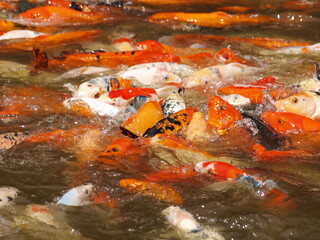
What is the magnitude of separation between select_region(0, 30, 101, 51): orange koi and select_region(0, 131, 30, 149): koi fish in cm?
265

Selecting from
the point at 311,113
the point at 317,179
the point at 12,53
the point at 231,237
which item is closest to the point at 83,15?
the point at 12,53

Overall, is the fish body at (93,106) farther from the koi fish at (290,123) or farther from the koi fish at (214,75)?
the koi fish at (290,123)

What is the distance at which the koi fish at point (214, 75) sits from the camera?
17.9 feet

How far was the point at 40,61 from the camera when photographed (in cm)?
594

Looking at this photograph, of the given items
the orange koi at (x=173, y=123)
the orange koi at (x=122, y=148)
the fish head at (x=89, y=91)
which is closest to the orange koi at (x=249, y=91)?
the orange koi at (x=173, y=123)

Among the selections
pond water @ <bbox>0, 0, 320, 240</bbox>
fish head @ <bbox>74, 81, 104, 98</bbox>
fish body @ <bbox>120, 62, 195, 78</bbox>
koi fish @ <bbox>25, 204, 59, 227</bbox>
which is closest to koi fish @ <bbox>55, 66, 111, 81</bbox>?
pond water @ <bbox>0, 0, 320, 240</bbox>

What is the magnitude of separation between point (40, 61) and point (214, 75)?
1.79m

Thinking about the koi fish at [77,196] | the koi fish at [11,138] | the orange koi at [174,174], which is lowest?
the orange koi at [174,174]

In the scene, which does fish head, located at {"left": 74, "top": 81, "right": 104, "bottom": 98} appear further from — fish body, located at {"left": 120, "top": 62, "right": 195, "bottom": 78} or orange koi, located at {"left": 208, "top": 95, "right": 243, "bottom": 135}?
orange koi, located at {"left": 208, "top": 95, "right": 243, "bottom": 135}

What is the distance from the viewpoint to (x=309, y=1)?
9.30 meters

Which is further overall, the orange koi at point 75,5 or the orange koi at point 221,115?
the orange koi at point 75,5

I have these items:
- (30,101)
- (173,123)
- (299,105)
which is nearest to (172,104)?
(173,123)

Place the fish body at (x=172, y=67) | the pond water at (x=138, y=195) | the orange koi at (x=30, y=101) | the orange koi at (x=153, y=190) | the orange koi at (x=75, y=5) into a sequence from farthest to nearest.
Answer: the orange koi at (x=75, y=5) < the fish body at (x=172, y=67) < the orange koi at (x=30, y=101) < the orange koi at (x=153, y=190) < the pond water at (x=138, y=195)

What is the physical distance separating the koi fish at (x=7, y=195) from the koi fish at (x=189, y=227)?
0.89 meters
